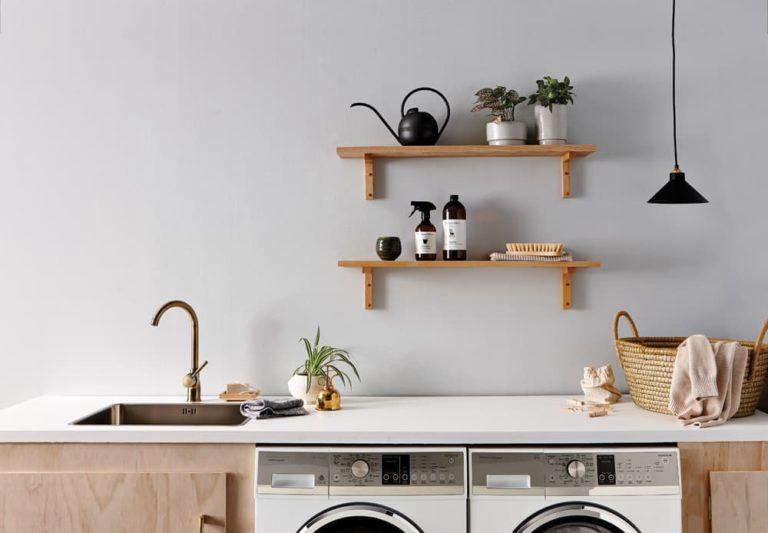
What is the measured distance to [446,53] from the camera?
2.55 meters

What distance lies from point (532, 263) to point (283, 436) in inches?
40.6

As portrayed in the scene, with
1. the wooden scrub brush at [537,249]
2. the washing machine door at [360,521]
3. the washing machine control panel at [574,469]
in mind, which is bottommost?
the washing machine door at [360,521]

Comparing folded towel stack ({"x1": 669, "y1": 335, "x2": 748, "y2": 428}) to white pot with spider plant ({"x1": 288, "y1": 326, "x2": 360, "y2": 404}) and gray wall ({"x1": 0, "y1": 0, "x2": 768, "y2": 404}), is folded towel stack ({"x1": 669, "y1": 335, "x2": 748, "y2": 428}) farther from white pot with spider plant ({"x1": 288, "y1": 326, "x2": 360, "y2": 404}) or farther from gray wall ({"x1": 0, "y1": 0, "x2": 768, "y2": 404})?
white pot with spider plant ({"x1": 288, "y1": 326, "x2": 360, "y2": 404})

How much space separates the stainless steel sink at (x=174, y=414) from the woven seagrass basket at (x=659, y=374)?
1322 mm

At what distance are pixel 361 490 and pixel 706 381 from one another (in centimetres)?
107

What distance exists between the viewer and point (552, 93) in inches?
94.4

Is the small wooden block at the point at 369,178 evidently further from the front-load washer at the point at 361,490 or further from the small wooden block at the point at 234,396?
the front-load washer at the point at 361,490

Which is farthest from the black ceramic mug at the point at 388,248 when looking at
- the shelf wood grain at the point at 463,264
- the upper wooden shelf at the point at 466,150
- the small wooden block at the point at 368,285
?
the upper wooden shelf at the point at 466,150

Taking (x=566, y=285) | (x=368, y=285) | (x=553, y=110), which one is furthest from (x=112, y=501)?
(x=553, y=110)

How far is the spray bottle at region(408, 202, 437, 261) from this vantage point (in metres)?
2.41

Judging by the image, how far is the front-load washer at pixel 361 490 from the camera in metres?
1.93

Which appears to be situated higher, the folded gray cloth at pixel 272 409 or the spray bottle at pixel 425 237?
the spray bottle at pixel 425 237

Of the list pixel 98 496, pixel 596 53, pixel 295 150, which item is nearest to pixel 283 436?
pixel 98 496

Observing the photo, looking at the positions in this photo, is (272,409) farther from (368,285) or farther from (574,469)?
(574,469)
